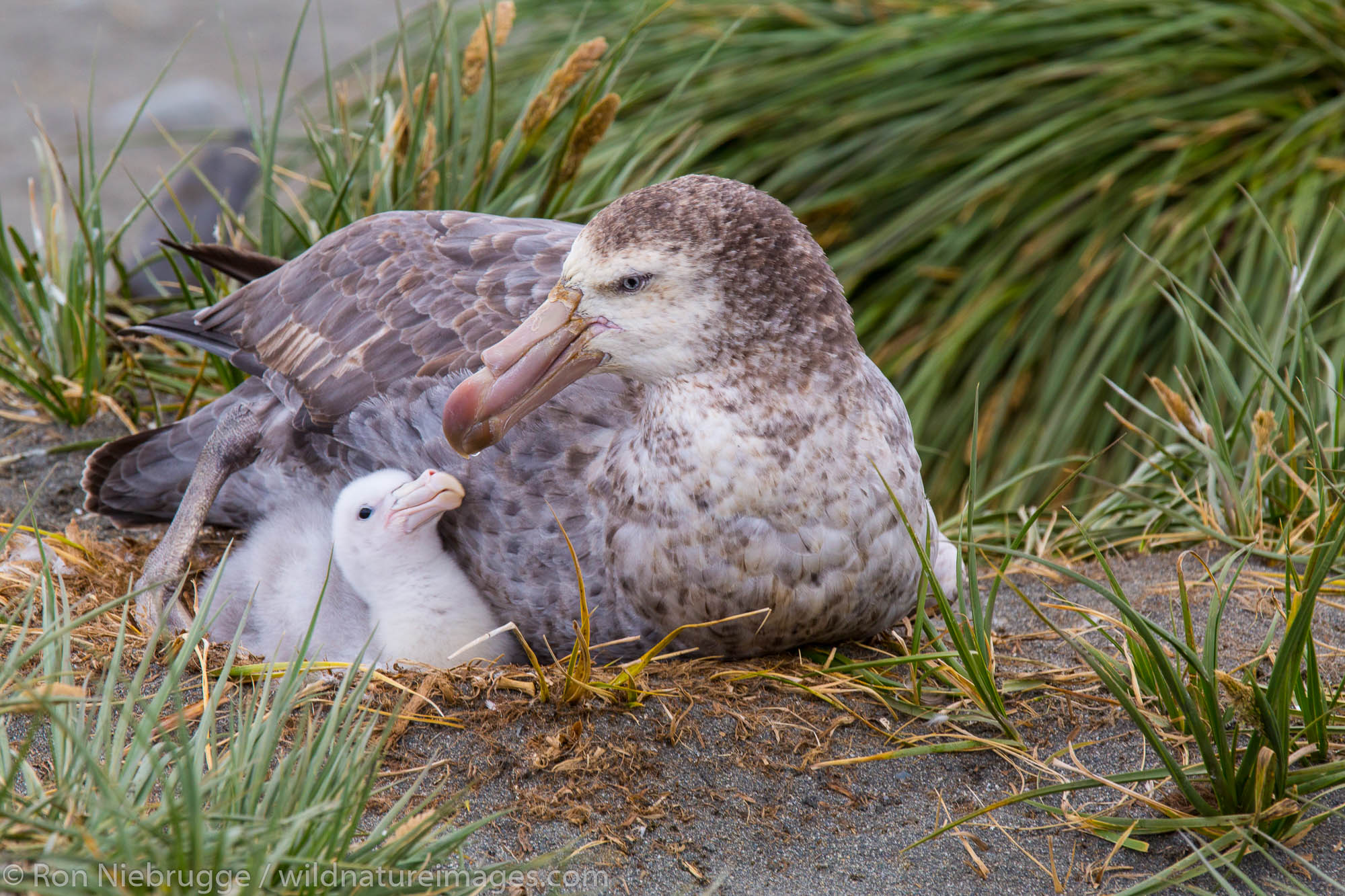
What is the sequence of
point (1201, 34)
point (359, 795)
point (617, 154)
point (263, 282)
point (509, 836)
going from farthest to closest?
point (1201, 34) → point (617, 154) → point (263, 282) → point (509, 836) → point (359, 795)

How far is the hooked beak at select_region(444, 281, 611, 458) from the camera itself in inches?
91.9

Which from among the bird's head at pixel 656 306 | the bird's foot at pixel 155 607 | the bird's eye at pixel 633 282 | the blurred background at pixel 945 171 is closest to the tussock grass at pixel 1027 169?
the blurred background at pixel 945 171

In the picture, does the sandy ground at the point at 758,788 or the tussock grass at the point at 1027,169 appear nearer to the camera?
the sandy ground at the point at 758,788

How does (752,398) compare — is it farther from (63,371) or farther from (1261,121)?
(1261,121)

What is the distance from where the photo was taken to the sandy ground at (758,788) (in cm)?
199

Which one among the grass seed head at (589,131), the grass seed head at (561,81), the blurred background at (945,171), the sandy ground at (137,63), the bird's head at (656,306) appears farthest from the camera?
the sandy ground at (137,63)

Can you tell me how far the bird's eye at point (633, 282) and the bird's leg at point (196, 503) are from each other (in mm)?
1215

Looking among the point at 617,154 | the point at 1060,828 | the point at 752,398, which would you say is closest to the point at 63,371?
the point at 617,154

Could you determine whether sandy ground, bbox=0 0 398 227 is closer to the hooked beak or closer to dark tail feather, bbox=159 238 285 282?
dark tail feather, bbox=159 238 285 282

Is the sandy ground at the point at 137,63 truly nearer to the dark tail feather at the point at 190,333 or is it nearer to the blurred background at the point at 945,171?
the blurred background at the point at 945,171

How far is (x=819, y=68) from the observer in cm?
466

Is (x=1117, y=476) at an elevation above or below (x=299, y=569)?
below

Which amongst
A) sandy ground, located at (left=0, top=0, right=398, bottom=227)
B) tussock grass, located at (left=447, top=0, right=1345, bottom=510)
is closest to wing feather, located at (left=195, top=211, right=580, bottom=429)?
tussock grass, located at (left=447, top=0, right=1345, bottom=510)

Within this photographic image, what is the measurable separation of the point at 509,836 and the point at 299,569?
108 centimetres
